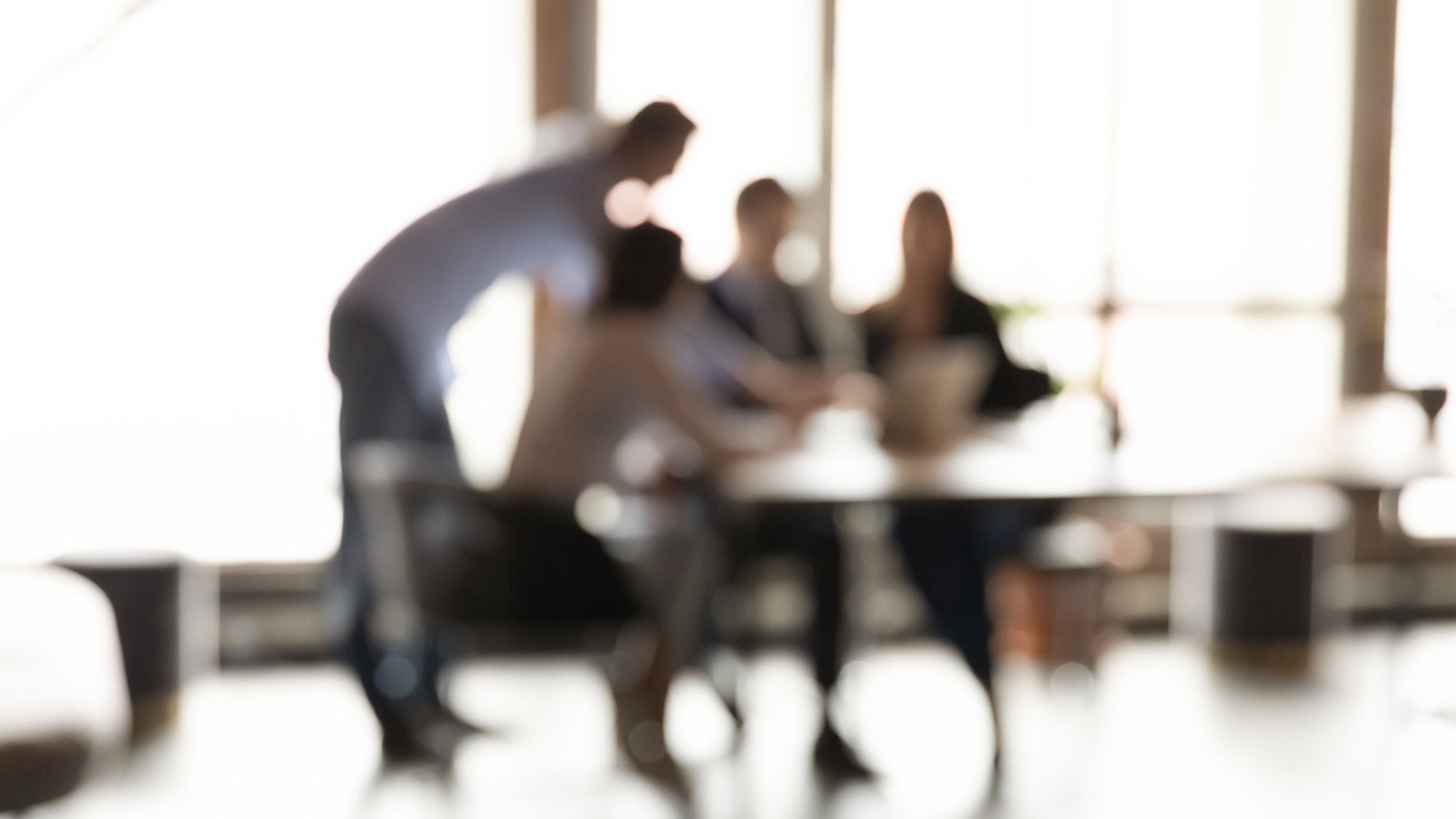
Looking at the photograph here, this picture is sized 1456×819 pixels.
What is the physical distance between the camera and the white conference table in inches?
134

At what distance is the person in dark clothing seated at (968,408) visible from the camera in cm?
399

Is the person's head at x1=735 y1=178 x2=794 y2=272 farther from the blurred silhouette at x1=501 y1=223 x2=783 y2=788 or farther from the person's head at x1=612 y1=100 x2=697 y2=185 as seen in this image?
the blurred silhouette at x1=501 y1=223 x2=783 y2=788

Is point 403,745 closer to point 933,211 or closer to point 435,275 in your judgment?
point 435,275

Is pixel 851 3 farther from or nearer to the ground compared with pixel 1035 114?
farther from the ground

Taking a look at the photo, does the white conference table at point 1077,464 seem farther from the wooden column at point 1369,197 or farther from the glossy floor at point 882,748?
the wooden column at point 1369,197

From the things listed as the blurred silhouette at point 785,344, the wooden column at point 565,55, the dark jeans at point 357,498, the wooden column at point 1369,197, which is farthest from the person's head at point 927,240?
the wooden column at point 1369,197

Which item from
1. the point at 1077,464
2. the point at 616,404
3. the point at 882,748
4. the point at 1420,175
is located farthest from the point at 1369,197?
the point at 616,404

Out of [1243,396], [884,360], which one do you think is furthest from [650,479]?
[1243,396]

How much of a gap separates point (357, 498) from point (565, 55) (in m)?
1.93

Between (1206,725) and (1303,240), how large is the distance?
7.74 feet

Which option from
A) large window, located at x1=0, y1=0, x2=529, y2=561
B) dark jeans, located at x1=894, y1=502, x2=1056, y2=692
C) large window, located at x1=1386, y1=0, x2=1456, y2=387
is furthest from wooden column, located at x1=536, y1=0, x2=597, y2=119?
large window, located at x1=1386, y1=0, x2=1456, y2=387

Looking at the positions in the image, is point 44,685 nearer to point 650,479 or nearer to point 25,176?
point 650,479

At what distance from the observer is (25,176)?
16.4ft

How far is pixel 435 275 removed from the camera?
4.04m
